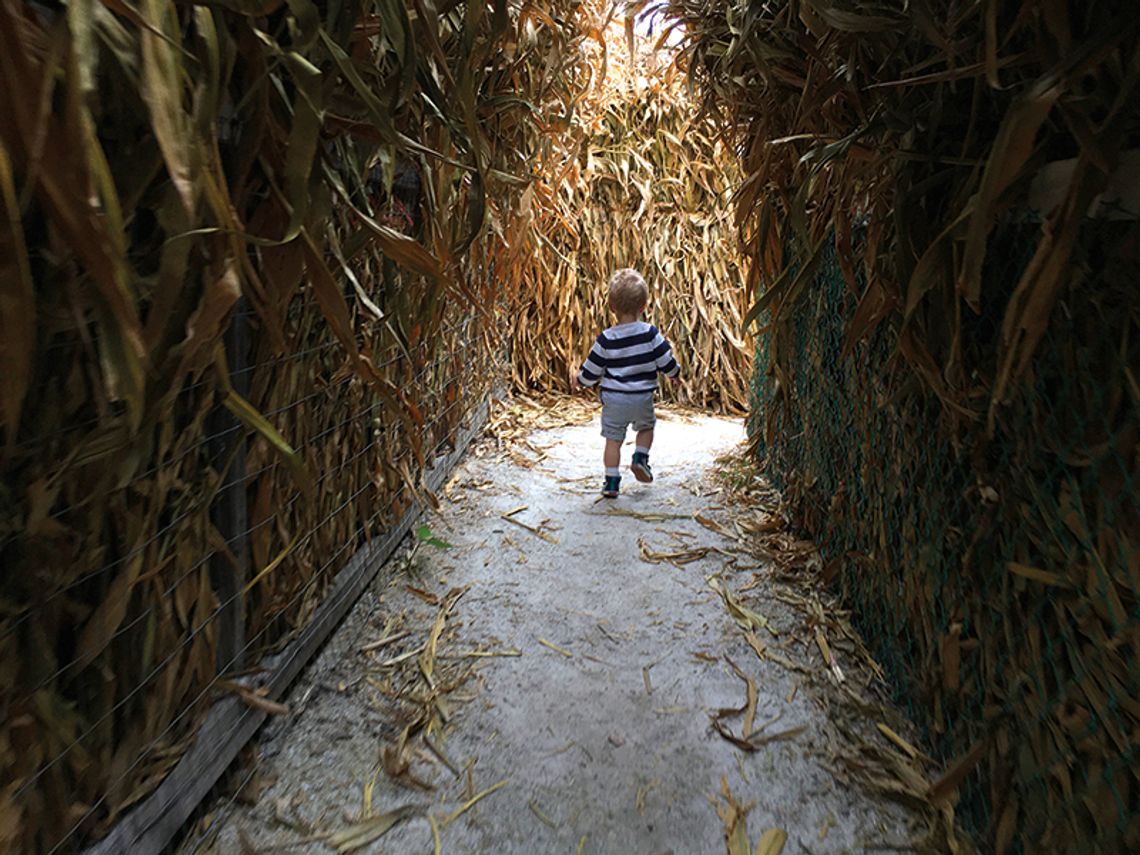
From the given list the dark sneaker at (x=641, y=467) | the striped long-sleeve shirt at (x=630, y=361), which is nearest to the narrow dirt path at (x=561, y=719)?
the dark sneaker at (x=641, y=467)

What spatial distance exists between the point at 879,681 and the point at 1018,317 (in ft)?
3.44

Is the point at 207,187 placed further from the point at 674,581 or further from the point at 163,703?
the point at 674,581

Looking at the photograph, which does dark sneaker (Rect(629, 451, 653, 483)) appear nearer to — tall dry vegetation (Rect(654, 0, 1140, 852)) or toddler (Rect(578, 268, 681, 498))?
toddler (Rect(578, 268, 681, 498))

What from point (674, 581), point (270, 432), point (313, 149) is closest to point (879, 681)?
point (674, 581)

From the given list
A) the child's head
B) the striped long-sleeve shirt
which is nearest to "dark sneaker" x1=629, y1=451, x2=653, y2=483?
the striped long-sleeve shirt

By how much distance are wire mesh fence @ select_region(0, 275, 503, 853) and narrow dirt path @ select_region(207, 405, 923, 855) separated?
0.21m

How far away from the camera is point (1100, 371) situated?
3.13 feet

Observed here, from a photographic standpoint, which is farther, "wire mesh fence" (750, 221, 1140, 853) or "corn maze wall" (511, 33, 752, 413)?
"corn maze wall" (511, 33, 752, 413)

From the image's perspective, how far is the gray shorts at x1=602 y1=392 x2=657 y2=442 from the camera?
3336 millimetres

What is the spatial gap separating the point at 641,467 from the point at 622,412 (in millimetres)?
273

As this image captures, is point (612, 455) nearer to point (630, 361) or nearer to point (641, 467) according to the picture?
point (641, 467)

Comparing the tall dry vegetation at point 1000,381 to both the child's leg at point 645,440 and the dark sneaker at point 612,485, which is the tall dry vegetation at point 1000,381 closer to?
the dark sneaker at point 612,485

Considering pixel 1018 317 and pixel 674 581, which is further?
pixel 674 581

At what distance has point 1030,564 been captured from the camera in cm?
110
